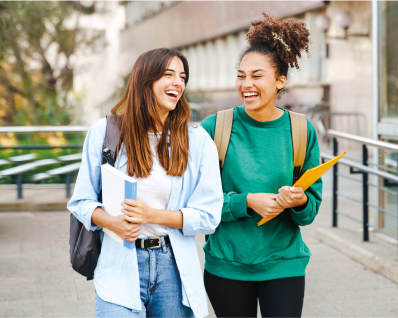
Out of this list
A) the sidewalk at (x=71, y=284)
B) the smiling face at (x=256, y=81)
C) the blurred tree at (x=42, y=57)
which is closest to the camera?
the smiling face at (x=256, y=81)

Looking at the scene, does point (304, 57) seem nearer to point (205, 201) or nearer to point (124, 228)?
point (205, 201)

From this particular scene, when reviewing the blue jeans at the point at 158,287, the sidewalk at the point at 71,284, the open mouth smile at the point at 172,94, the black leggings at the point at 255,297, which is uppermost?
the open mouth smile at the point at 172,94

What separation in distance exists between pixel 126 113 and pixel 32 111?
15788 millimetres

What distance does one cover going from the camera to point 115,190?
1894mm

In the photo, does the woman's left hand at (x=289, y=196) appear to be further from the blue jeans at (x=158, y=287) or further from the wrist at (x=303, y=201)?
the blue jeans at (x=158, y=287)

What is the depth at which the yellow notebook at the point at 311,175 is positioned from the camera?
82.4 inches

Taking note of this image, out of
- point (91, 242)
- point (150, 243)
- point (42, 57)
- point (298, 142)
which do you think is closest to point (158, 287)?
point (150, 243)

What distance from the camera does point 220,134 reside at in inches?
91.6

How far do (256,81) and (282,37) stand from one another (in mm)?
244

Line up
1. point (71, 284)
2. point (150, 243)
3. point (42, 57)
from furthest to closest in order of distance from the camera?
1. point (42, 57)
2. point (71, 284)
3. point (150, 243)

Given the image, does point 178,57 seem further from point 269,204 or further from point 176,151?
point 269,204

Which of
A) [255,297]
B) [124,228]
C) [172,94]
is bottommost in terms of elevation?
[255,297]

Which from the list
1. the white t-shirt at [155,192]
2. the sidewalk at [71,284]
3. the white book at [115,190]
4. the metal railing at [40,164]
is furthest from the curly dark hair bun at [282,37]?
the metal railing at [40,164]

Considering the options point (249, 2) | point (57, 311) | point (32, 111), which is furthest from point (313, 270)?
point (249, 2)
